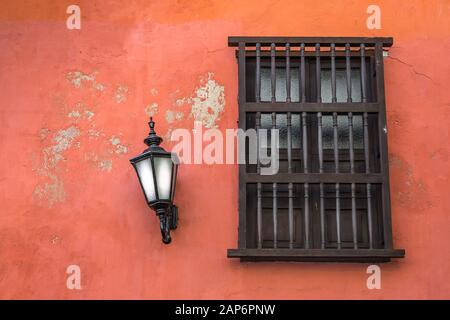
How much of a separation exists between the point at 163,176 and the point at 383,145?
153cm

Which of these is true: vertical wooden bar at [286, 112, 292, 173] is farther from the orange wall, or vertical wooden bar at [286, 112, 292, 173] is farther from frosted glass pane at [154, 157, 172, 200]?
frosted glass pane at [154, 157, 172, 200]

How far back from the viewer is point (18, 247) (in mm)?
6668

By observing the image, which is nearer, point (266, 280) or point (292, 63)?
point (266, 280)

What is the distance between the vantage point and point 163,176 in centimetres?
646

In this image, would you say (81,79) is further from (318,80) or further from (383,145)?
(383,145)

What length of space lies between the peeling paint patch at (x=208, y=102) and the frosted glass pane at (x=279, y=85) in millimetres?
299

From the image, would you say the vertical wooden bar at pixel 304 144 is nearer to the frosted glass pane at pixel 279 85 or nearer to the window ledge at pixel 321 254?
the frosted glass pane at pixel 279 85

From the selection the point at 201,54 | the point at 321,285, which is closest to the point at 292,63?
the point at 201,54

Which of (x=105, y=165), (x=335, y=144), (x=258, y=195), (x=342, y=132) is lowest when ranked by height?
(x=258, y=195)

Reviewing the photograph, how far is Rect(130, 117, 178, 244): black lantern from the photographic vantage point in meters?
6.43

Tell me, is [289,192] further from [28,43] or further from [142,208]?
[28,43]

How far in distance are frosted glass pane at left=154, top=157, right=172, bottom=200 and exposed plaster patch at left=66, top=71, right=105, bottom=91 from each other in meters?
0.87

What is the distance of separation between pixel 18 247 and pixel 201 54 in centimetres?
188

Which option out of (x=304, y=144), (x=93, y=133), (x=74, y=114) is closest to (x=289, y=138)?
(x=304, y=144)
